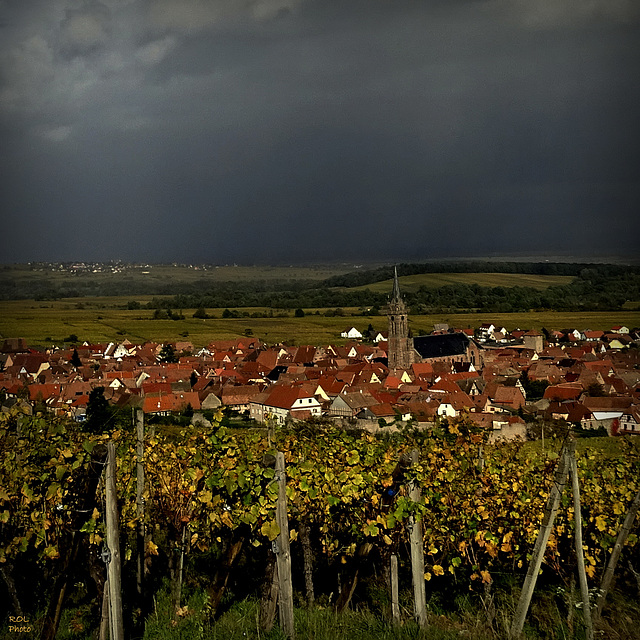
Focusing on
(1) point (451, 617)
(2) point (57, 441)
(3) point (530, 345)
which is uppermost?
(2) point (57, 441)

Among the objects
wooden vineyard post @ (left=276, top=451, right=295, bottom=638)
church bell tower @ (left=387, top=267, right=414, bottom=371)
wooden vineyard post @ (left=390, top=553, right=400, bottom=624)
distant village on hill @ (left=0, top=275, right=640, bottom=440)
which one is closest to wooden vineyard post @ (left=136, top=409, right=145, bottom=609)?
wooden vineyard post @ (left=276, top=451, right=295, bottom=638)

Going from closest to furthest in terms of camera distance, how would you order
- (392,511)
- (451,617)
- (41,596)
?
(392,511) < (451,617) < (41,596)

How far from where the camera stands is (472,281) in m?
167

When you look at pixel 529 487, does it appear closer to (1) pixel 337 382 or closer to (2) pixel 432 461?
(2) pixel 432 461

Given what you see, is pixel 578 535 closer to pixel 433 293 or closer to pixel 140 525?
pixel 140 525

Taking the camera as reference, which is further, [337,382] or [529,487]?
[337,382]

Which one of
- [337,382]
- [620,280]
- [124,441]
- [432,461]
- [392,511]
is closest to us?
[392,511]

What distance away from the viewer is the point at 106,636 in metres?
6.12

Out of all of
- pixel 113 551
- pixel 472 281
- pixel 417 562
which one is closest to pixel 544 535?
pixel 417 562

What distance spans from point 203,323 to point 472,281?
85.0 metres

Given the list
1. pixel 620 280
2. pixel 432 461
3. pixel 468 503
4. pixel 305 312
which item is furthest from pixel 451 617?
pixel 620 280

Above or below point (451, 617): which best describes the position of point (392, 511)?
above

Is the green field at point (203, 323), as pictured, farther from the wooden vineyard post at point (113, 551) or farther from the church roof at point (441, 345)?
the wooden vineyard post at point (113, 551)

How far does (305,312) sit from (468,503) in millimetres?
123035
